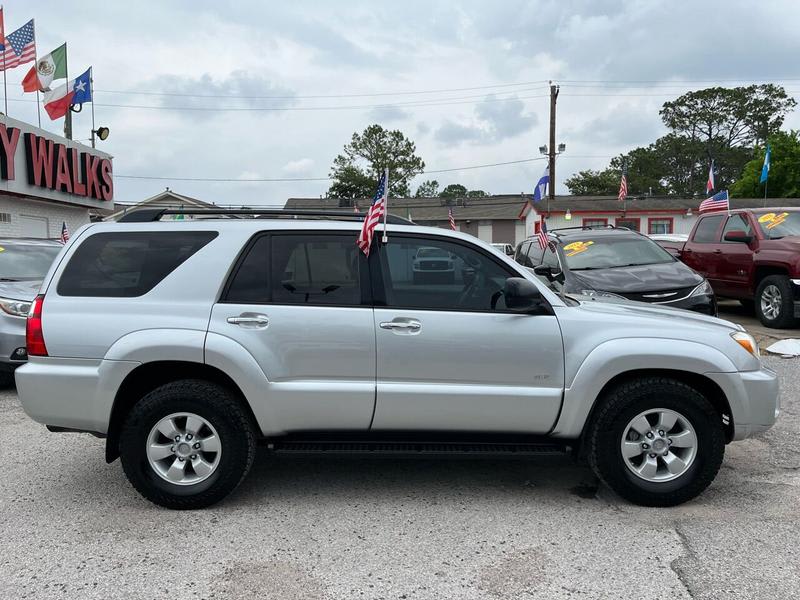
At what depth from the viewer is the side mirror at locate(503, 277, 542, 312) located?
12.0 feet

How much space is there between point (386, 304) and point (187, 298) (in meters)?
1.18

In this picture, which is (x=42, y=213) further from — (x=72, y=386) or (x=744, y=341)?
(x=744, y=341)

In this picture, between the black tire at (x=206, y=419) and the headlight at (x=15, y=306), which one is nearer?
the black tire at (x=206, y=419)

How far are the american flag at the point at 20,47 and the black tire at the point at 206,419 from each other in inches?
745

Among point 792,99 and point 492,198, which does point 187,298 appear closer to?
point 492,198

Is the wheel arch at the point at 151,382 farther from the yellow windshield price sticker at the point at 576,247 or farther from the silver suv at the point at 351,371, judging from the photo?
the yellow windshield price sticker at the point at 576,247

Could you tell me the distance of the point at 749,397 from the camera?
3.73 metres

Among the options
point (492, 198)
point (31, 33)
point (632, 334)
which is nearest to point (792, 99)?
point (492, 198)

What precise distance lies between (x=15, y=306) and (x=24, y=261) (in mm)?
1743

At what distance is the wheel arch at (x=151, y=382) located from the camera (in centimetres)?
376

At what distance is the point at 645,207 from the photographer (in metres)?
35.9

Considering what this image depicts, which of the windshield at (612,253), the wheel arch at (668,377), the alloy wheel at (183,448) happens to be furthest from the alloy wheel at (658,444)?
the windshield at (612,253)

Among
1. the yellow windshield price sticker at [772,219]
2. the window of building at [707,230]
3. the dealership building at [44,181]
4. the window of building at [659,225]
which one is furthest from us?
the window of building at [659,225]

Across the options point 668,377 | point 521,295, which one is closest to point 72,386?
point 521,295
